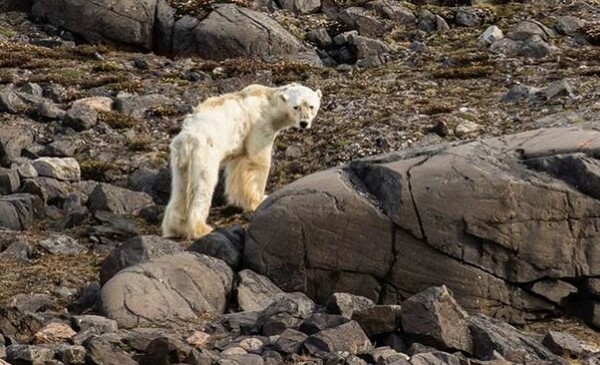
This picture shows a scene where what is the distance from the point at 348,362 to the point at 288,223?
Answer: 3706 millimetres

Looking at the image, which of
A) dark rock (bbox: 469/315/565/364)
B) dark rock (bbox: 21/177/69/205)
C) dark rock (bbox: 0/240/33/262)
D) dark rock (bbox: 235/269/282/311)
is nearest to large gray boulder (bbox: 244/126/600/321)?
dark rock (bbox: 235/269/282/311)

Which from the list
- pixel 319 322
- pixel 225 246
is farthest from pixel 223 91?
pixel 319 322

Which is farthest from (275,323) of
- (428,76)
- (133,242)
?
(428,76)

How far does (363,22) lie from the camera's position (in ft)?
124

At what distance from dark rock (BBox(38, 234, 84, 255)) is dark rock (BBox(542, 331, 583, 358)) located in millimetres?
7565

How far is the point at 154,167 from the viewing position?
72.7 ft

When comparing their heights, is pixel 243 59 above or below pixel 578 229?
below

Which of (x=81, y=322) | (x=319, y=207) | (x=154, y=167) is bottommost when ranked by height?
(x=154, y=167)

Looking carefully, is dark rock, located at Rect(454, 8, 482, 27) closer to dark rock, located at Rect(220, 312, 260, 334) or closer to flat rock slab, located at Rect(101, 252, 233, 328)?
flat rock slab, located at Rect(101, 252, 233, 328)

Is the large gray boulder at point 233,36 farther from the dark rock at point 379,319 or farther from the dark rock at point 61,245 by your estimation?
the dark rock at point 379,319

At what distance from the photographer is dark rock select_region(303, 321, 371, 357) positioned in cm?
1073

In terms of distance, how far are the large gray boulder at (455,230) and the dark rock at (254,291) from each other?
0.18 m

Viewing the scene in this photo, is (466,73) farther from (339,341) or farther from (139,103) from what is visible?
(339,341)

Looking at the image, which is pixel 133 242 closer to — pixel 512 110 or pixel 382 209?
pixel 382 209
